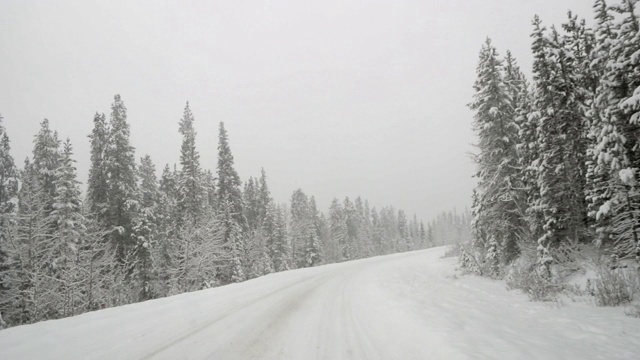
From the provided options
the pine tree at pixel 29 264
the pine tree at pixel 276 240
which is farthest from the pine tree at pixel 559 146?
the pine tree at pixel 276 240

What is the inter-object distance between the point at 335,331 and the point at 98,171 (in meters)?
29.3

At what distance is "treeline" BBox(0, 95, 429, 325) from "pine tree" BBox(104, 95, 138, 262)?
84mm

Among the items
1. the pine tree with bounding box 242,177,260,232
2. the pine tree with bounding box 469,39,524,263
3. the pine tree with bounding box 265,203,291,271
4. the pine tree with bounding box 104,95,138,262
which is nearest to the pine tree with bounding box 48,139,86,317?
the pine tree with bounding box 104,95,138,262

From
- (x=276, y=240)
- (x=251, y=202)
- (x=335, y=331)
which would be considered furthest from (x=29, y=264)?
(x=251, y=202)

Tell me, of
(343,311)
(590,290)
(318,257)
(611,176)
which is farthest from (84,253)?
(318,257)

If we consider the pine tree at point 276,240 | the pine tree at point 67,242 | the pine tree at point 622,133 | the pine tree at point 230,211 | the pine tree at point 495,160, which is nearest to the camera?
the pine tree at point 622,133

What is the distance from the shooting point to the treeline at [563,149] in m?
10.5

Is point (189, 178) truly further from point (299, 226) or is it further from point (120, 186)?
point (299, 226)

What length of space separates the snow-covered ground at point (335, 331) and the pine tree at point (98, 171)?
2279cm

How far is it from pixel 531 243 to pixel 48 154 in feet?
123

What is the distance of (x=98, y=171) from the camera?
90.5 feet

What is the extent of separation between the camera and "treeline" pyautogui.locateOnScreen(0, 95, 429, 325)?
19653mm

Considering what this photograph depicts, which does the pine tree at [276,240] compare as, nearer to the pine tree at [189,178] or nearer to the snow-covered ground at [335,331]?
the pine tree at [189,178]

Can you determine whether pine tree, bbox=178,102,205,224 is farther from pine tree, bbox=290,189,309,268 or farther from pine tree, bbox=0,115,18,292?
pine tree, bbox=290,189,309,268
